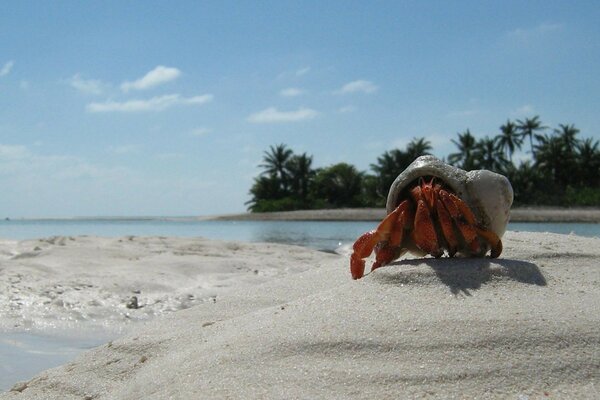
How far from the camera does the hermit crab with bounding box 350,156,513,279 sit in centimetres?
409

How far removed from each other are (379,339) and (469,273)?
3.20ft

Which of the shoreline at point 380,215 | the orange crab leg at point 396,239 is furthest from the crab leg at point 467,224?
the shoreline at point 380,215

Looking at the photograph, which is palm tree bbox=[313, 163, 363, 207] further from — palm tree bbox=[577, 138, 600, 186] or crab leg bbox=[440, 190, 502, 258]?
crab leg bbox=[440, 190, 502, 258]

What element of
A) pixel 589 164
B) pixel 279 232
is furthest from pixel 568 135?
pixel 279 232

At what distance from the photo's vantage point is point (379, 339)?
332 centimetres

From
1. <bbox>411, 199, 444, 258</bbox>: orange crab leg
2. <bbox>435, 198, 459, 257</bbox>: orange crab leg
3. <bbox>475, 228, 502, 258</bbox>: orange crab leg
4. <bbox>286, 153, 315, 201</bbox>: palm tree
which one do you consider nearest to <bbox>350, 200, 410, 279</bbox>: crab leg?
<bbox>411, 199, 444, 258</bbox>: orange crab leg

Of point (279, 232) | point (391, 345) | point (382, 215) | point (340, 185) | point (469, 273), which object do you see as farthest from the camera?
point (340, 185)

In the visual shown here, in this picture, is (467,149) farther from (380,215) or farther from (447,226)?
(447,226)

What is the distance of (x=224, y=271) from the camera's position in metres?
8.88

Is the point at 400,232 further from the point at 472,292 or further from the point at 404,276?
the point at 472,292

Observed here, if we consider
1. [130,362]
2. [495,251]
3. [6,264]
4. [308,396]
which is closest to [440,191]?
[495,251]

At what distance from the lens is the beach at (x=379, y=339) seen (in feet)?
9.70

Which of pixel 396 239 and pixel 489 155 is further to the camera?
pixel 489 155

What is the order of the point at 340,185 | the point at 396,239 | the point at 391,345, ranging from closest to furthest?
the point at 391,345
the point at 396,239
the point at 340,185
